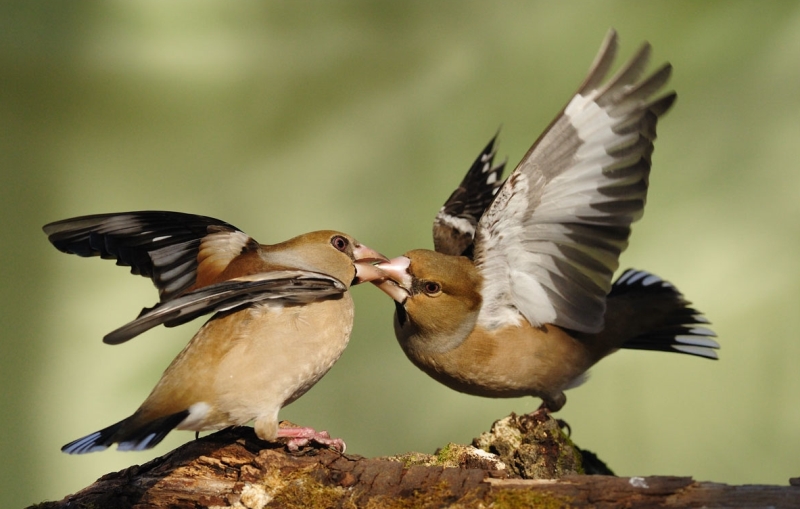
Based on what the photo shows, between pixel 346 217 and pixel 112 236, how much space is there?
5.34 feet

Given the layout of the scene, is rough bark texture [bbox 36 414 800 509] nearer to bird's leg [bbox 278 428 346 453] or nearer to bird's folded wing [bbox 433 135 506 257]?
bird's leg [bbox 278 428 346 453]

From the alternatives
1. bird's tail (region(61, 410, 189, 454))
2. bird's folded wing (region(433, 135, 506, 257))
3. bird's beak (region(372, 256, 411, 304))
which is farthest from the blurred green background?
bird's tail (region(61, 410, 189, 454))

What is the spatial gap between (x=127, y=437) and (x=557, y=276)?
4.40 feet

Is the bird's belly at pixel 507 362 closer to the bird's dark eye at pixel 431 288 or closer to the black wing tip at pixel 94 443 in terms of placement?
the bird's dark eye at pixel 431 288

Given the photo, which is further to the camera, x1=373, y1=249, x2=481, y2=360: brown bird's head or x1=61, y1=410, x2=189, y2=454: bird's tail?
x1=373, y1=249, x2=481, y2=360: brown bird's head

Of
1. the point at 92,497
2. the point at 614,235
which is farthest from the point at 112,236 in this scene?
the point at 614,235

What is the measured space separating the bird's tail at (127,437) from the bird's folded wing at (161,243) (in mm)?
486

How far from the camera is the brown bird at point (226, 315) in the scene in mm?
1989

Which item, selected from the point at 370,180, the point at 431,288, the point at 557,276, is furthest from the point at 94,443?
the point at 370,180

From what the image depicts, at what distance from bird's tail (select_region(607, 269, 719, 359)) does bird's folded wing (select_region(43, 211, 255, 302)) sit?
1.35 meters

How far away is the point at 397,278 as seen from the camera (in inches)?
102

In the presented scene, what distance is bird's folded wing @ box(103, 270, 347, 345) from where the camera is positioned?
183cm

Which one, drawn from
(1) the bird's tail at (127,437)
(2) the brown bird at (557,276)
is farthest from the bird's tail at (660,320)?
(1) the bird's tail at (127,437)

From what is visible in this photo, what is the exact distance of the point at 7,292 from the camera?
3641 millimetres
